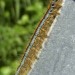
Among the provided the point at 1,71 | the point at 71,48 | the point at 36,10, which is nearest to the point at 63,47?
the point at 71,48

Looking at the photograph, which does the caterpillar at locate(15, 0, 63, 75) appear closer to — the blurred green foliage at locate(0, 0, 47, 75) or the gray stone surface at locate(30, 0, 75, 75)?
the gray stone surface at locate(30, 0, 75, 75)

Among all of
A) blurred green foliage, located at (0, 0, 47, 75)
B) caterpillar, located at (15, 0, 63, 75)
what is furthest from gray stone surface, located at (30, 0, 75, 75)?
blurred green foliage, located at (0, 0, 47, 75)

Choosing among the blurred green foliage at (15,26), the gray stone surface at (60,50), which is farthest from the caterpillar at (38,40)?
the blurred green foliage at (15,26)

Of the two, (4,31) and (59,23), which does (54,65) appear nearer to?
(59,23)

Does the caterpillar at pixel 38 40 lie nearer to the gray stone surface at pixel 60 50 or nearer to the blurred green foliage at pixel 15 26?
the gray stone surface at pixel 60 50

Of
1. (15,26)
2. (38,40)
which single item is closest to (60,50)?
(38,40)
